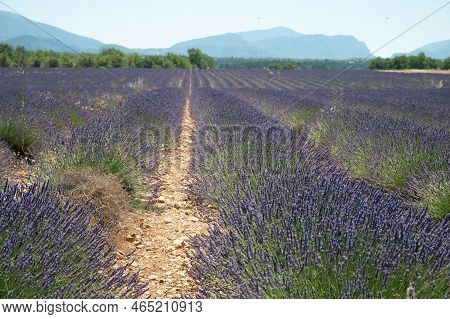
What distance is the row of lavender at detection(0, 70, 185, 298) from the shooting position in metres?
1.68

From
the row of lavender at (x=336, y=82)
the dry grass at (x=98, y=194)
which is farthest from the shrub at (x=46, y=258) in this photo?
the row of lavender at (x=336, y=82)

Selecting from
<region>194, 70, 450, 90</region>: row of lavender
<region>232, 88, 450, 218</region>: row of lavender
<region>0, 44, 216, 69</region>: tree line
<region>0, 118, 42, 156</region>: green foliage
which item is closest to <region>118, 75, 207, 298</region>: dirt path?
<region>232, 88, 450, 218</region>: row of lavender

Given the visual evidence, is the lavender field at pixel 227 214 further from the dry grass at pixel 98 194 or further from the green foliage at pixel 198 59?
the green foliage at pixel 198 59

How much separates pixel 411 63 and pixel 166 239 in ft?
172

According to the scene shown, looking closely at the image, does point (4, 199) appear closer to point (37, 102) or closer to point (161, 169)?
point (161, 169)

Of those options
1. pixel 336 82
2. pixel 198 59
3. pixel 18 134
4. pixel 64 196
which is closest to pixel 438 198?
pixel 64 196

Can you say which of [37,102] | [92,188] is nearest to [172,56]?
[37,102]

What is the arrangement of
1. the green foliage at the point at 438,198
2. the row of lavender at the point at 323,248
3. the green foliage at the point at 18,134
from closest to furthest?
the row of lavender at the point at 323,248
the green foliage at the point at 438,198
the green foliage at the point at 18,134

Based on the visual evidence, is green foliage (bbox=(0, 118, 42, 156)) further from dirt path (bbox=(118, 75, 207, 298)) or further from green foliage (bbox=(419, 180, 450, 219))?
green foliage (bbox=(419, 180, 450, 219))

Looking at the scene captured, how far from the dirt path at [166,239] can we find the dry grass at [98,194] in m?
0.14

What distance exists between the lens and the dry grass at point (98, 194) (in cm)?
293

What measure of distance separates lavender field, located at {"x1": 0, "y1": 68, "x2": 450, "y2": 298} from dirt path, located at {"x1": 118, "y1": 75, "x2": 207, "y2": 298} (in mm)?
13

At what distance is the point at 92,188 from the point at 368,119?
172 inches

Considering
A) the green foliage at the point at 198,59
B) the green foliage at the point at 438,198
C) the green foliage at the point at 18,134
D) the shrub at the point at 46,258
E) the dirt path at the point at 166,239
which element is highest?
the green foliage at the point at 198,59
